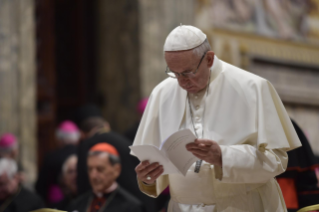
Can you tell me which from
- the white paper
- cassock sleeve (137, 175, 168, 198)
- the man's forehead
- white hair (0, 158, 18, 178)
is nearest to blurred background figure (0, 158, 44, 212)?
white hair (0, 158, 18, 178)

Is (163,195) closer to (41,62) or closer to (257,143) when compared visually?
(257,143)

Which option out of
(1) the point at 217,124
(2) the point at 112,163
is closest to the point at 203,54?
(1) the point at 217,124

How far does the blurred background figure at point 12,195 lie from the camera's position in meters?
4.90

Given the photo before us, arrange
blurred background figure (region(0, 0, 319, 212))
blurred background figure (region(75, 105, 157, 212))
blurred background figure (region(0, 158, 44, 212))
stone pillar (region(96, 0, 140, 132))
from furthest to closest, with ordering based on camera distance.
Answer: stone pillar (region(96, 0, 140, 132))
blurred background figure (region(0, 0, 319, 212))
blurred background figure (region(0, 158, 44, 212))
blurred background figure (region(75, 105, 157, 212))

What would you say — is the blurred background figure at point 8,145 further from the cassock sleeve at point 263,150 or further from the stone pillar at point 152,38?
the cassock sleeve at point 263,150

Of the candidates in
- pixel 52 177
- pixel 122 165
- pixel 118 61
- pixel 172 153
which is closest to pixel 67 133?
pixel 52 177

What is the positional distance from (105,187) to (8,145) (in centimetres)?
168

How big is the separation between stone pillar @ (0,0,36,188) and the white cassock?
3441 millimetres

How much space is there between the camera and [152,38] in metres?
7.62

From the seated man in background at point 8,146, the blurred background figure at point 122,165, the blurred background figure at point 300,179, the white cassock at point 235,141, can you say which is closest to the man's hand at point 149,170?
the white cassock at point 235,141

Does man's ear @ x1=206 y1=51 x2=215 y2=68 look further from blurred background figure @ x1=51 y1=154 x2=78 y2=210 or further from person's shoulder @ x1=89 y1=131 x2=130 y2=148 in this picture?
blurred background figure @ x1=51 y1=154 x2=78 y2=210

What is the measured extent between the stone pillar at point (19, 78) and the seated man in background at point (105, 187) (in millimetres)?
1802

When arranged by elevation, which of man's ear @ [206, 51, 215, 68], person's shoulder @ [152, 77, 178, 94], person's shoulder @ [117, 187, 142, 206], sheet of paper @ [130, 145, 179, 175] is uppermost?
man's ear @ [206, 51, 215, 68]

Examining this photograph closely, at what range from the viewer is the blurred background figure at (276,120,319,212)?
11.4 ft
